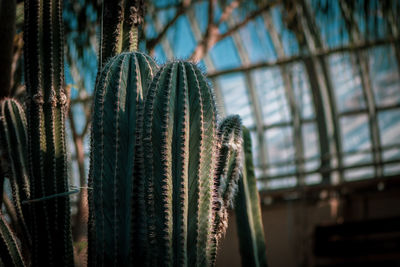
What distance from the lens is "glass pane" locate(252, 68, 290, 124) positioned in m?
12.6

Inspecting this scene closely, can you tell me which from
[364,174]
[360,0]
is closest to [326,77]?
[364,174]

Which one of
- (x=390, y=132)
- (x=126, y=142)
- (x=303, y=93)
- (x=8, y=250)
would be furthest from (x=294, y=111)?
(x=126, y=142)

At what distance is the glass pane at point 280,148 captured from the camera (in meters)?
12.6

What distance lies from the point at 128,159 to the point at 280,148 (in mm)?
10139

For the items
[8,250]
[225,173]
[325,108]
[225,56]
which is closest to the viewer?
[225,173]

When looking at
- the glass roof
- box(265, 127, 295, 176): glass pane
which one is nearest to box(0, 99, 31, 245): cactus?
the glass roof

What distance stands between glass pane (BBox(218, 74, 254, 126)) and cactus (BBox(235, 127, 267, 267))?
355 inches

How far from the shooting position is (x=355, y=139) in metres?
12.1

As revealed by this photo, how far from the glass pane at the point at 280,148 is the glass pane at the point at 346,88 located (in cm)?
110

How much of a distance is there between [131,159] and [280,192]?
841 cm

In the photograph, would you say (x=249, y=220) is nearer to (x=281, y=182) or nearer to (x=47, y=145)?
(x=47, y=145)

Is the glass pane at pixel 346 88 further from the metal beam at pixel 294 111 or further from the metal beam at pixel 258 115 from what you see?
the metal beam at pixel 258 115

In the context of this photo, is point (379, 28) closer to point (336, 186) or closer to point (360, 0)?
point (360, 0)

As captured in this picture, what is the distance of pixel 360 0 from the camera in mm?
4910
